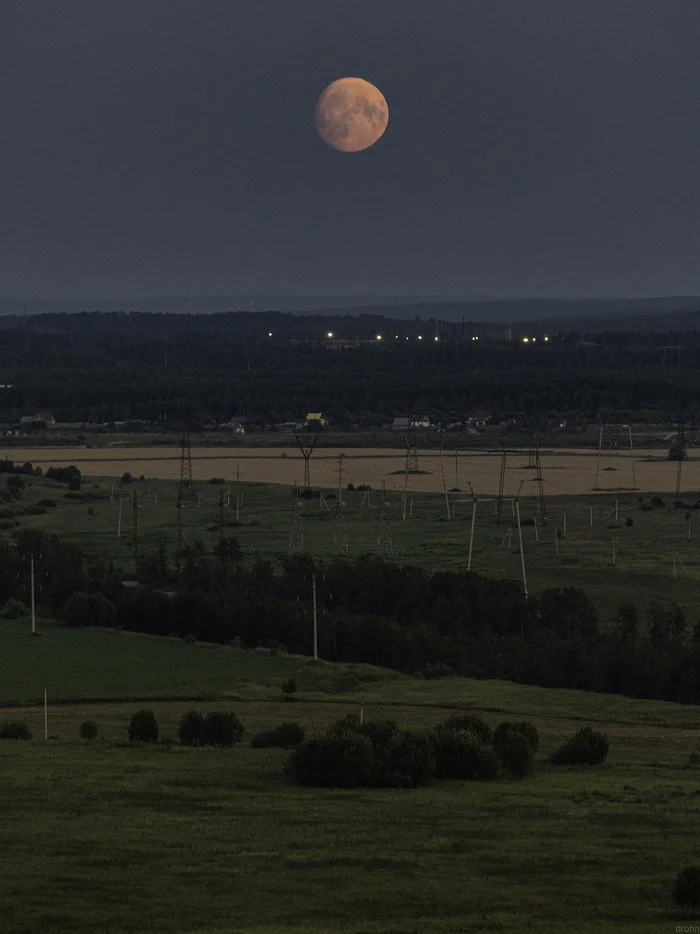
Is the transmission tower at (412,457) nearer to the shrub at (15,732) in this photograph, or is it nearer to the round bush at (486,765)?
the shrub at (15,732)

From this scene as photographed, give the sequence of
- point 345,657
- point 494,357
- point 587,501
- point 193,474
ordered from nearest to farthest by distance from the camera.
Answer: point 345,657, point 587,501, point 193,474, point 494,357

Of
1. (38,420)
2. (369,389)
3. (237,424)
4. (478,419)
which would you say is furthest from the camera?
(369,389)

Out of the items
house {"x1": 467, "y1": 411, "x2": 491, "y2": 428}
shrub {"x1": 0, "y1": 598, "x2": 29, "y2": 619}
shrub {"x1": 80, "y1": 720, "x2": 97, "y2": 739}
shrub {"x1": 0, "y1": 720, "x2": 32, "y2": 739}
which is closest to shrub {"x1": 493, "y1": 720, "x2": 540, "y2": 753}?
shrub {"x1": 80, "y1": 720, "x2": 97, "y2": 739}

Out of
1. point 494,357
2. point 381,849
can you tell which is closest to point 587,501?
point 381,849

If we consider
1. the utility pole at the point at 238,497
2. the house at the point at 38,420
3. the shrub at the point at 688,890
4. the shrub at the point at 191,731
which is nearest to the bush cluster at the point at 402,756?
the shrub at the point at 191,731

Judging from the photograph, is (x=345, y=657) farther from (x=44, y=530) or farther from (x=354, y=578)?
(x=44, y=530)

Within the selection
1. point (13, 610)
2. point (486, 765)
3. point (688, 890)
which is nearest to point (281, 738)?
point (486, 765)

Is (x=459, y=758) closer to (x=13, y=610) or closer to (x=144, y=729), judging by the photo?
Answer: (x=144, y=729)
